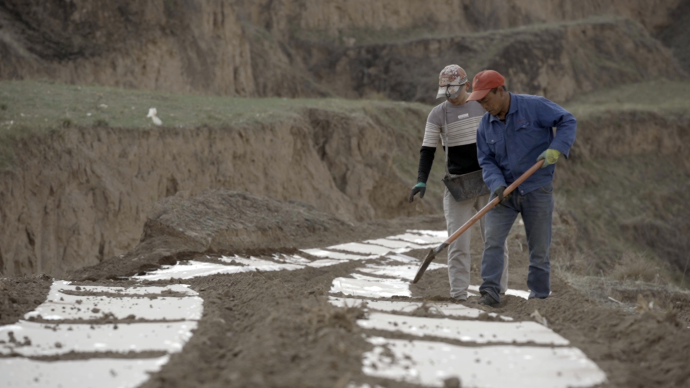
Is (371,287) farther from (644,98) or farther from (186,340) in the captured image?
(644,98)

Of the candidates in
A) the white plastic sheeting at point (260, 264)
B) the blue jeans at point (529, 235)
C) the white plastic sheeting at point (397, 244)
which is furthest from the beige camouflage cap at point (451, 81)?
the white plastic sheeting at point (397, 244)

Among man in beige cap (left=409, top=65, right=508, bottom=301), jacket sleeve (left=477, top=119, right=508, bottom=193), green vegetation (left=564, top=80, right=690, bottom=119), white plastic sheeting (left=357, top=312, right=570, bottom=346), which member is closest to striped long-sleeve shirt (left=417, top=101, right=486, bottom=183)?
man in beige cap (left=409, top=65, right=508, bottom=301)

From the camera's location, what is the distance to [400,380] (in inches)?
110

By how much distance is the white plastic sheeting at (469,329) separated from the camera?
3.58 metres

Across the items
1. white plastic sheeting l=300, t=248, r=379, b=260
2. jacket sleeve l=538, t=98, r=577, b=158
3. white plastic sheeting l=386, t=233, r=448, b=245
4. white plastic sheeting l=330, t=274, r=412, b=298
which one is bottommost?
white plastic sheeting l=386, t=233, r=448, b=245

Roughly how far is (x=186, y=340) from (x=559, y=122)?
10.5 ft

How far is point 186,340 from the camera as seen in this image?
3.53 meters

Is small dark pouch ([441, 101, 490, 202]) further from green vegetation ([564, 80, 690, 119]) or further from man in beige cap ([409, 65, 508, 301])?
green vegetation ([564, 80, 690, 119])

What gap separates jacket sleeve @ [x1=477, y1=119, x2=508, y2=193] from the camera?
5070mm

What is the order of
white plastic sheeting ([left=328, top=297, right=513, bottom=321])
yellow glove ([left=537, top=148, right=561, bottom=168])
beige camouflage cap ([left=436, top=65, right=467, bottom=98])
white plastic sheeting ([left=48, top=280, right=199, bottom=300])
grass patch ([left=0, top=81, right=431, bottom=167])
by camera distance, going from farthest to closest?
Answer: grass patch ([left=0, top=81, right=431, bottom=167]) < beige camouflage cap ([left=436, top=65, right=467, bottom=98]) < white plastic sheeting ([left=48, top=280, right=199, bottom=300]) < yellow glove ([left=537, top=148, right=561, bottom=168]) < white plastic sheeting ([left=328, top=297, right=513, bottom=321])

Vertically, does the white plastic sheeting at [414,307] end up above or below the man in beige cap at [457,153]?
below

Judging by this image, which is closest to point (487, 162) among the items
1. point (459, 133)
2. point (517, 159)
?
point (517, 159)

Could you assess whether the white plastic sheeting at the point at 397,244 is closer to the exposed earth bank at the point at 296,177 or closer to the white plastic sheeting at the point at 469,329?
the exposed earth bank at the point at 296,177

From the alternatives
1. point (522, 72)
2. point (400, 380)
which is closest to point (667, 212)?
point (522, 72)
